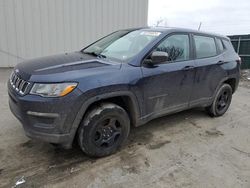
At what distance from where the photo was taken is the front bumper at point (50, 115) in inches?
106

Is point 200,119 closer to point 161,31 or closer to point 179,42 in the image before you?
point 179,42

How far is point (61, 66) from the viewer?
303 cm

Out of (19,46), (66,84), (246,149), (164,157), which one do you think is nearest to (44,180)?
(66,84)

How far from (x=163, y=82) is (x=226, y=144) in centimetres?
141

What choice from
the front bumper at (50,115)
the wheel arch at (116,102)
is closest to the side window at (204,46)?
the wheel arch at (116,102)

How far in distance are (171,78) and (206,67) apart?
3.10ft

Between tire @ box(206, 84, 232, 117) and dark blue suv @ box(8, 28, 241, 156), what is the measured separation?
156 millimetres

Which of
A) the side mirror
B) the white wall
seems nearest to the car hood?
the side mirror

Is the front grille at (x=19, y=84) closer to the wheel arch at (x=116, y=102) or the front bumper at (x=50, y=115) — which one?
the front bumper at (x=50, y=115)

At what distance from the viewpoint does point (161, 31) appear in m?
3.81

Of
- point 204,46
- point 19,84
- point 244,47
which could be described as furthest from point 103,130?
point 244,47

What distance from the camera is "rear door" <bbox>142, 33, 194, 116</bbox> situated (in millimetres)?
3455

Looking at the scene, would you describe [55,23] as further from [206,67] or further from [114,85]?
[114,85]

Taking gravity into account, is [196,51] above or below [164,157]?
above
